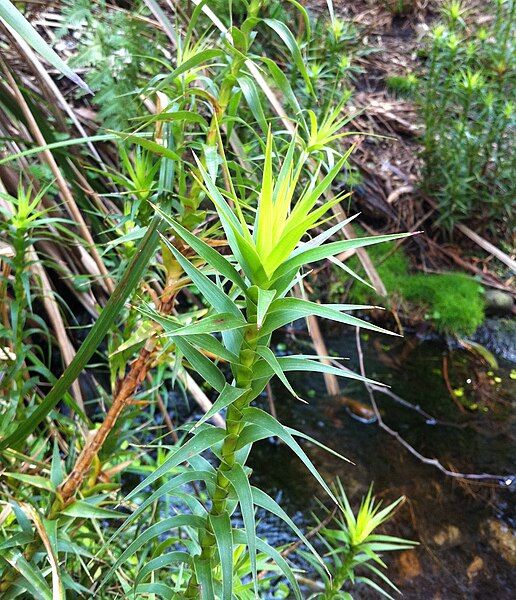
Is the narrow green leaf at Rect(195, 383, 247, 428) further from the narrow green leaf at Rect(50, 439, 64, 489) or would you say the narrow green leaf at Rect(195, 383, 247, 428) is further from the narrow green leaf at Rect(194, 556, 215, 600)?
the narrow green leaf at Rect(50, 439, 64, 489)

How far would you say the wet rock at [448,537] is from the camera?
6.79ft

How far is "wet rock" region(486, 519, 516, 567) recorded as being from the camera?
80.9 inches

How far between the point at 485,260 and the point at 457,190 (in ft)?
1.99

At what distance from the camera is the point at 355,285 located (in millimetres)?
Answer: 3250

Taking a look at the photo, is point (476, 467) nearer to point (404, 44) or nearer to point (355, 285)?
point (355, 285)

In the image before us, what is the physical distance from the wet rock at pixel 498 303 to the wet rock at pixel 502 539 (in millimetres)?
1523

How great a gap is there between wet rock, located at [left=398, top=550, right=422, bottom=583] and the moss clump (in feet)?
4.88

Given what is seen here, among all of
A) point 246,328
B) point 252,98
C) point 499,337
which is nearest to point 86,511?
point 246,328

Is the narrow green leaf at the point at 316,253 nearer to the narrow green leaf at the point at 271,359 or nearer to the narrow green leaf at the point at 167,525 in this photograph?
the narrow green leaf at the point at 271,359

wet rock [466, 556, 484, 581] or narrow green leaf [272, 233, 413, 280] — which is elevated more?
A: narrow green leaf [272, 233, 413, 280]

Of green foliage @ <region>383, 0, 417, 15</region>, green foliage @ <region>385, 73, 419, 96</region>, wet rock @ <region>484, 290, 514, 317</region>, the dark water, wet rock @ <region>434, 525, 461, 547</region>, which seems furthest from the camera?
green foliage @ <region>383, 0, 417, 15</region>

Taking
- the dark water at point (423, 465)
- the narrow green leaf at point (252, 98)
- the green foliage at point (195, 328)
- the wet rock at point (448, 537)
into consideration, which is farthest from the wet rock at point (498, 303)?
the narrow green leaf at point (252, 98)

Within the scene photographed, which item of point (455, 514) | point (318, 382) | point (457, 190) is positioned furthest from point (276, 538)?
point (457, 190)

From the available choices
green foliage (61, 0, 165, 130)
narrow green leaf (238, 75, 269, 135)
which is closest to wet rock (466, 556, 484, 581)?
narrow green leaf (238, 75, 269, 135)
